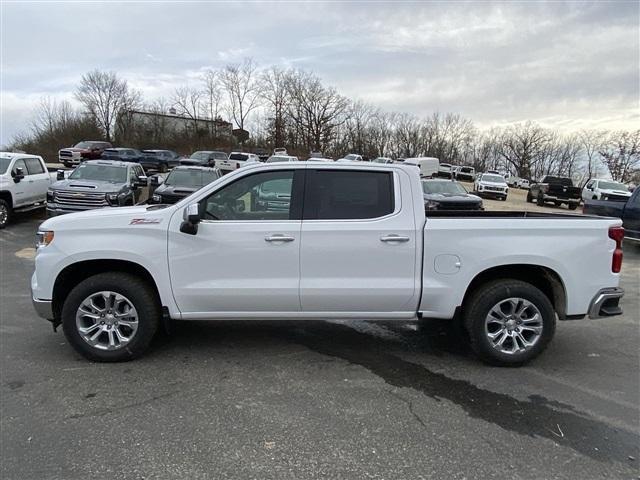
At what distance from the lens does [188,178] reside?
47.8 ft

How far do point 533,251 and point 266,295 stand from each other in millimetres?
2429

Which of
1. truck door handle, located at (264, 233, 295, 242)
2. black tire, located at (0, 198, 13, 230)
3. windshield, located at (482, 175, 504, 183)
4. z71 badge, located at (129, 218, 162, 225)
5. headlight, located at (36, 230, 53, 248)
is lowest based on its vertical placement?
black tire, located at (0, 198, 13, 230)

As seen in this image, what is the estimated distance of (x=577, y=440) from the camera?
3227mm

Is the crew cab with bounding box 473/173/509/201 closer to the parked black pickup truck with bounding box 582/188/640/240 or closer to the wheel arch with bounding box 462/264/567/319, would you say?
the parked black pickup truck with bounding box 582/188/640/240

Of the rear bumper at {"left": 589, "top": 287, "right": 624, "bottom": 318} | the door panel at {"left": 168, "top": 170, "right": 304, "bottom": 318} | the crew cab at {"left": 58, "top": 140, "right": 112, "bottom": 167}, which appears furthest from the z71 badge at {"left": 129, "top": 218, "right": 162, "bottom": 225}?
the crew cab at {"left": 58, "top": 140, "right": 112, "bottom": 167}

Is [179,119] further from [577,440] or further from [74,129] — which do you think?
[577,440]

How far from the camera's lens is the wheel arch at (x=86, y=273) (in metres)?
4.33

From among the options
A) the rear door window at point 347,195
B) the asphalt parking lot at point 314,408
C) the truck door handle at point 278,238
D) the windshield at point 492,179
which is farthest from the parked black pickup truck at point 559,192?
the truck door handle at point 278,238

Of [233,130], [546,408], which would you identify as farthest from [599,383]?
[233,130]

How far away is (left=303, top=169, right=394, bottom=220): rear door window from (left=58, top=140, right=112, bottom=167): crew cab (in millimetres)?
36604

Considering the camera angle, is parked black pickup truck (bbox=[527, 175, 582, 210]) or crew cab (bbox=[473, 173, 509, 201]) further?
crew cab (bbox=[473, 173, 509, 201])

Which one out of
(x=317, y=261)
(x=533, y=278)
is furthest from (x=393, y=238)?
(x=533, y=278)

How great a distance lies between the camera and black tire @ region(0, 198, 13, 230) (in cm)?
1295

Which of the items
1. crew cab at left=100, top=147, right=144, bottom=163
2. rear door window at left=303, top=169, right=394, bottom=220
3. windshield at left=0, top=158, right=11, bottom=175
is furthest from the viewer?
crew cab at left=100, top=147, right=144, bottom=163
